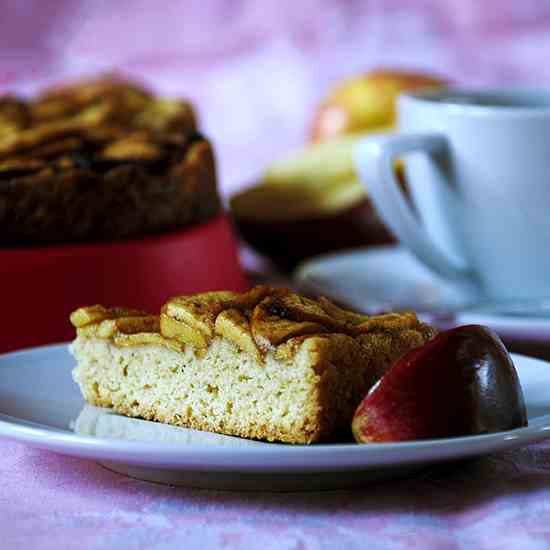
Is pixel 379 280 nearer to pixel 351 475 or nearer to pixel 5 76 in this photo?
pixel 351 475

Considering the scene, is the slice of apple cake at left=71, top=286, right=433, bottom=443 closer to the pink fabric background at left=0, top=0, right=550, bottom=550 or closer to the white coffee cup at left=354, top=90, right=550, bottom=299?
the white coffee cup at left=354, top=90, right=550, bottom=299

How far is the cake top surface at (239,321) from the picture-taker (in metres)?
0.84

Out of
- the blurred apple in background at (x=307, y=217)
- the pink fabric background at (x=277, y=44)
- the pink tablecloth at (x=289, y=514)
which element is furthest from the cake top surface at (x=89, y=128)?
the pink fabric background at (x=277, y=44)

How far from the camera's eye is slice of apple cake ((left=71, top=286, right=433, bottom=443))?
819 millimetres

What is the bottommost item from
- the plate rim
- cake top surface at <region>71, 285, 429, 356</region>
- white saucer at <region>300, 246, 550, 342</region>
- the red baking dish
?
white saucer at <region>300, 246, 550, 342</region>

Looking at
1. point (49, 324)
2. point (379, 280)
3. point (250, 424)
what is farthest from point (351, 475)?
point (379, 280)

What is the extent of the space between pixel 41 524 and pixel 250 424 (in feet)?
0.52

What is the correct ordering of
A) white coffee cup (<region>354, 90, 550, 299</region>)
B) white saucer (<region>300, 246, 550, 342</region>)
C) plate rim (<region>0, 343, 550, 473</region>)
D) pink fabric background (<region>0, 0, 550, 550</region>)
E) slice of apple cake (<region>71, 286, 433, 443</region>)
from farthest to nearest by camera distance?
pink fabric background (<region>0, 0, 550, 550</region>) < white coffee cup (<region>354, 90, 550, 299</region>) < white saucer (<region>300, 246, 550, 342</region>) < slice of apple cake (<region>71, 286, 433, 443</region>) < plate rim (<region>0, 343, 550, 473</region>)

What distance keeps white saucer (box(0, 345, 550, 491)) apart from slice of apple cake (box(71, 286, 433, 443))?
0.02 meters

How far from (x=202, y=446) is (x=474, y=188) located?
0.70m

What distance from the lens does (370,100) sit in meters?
2.10

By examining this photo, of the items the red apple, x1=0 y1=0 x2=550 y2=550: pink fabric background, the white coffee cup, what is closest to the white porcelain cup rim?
the white coffee cup

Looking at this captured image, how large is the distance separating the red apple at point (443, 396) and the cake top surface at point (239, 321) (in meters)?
0.07

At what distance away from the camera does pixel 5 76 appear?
102 inches
